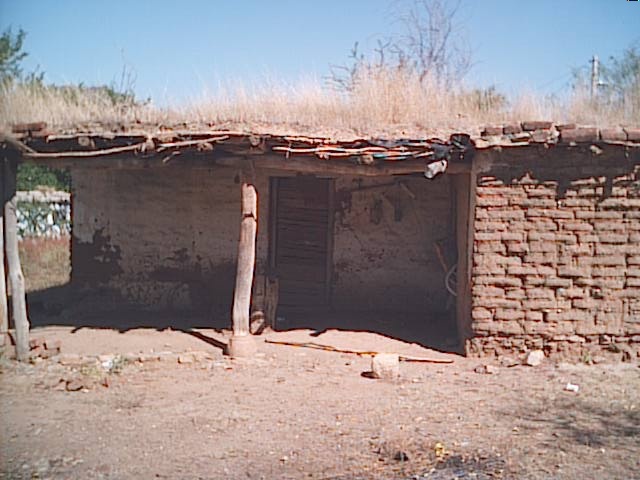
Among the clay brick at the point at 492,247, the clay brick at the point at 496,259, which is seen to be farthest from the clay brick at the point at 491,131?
the clay brick at the point at 496,259

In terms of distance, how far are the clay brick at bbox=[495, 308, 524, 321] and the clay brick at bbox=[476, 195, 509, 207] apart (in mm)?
1089

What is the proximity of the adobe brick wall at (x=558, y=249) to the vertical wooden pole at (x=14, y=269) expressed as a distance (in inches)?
192

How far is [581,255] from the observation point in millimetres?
7211

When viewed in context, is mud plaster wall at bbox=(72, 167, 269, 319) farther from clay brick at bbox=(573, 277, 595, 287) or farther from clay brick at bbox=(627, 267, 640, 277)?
clay brick at bbox=(627, 267, 640, 277)

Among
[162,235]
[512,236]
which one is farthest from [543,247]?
[162,235]

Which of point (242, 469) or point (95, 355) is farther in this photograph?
point (95, 355)

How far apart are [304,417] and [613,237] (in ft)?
12.2

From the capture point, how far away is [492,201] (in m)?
7.30

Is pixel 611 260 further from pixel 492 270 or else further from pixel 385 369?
pixel 385 369

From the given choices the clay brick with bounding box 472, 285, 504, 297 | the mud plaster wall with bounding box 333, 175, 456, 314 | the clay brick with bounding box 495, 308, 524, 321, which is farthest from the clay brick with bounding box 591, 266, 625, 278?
the mud plaster wall with bounding box 333, 175, 456, 314

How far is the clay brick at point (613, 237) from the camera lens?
7152 mm

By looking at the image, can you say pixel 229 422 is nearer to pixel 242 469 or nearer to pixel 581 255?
pixel 242 469

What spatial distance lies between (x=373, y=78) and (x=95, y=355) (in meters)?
5.20

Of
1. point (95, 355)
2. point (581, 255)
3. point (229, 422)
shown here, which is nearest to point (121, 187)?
point (95, 355)
